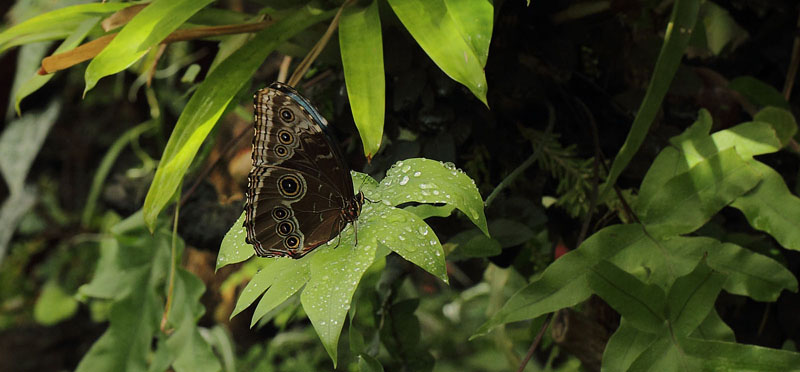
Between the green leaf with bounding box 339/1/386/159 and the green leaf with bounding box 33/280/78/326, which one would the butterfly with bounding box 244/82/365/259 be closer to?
the green leaf with bounding box 339/1/386/159

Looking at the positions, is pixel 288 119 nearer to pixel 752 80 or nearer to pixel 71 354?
pixel 752 80

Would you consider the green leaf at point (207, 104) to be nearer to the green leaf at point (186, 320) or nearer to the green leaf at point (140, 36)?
the green leaf at point (140, 36)

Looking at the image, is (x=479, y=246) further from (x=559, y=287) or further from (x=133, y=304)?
(x=133, y=304)

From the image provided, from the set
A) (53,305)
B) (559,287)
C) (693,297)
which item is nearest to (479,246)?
(559,287)

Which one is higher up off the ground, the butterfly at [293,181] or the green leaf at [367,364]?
the butterfly at [293,181]

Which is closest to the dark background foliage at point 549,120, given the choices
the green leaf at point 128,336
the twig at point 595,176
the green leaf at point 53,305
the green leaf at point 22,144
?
the twig at point 595,176

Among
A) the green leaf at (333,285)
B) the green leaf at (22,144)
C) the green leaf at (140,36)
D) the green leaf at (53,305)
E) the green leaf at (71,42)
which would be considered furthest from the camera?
the green leaf at (53,305)
